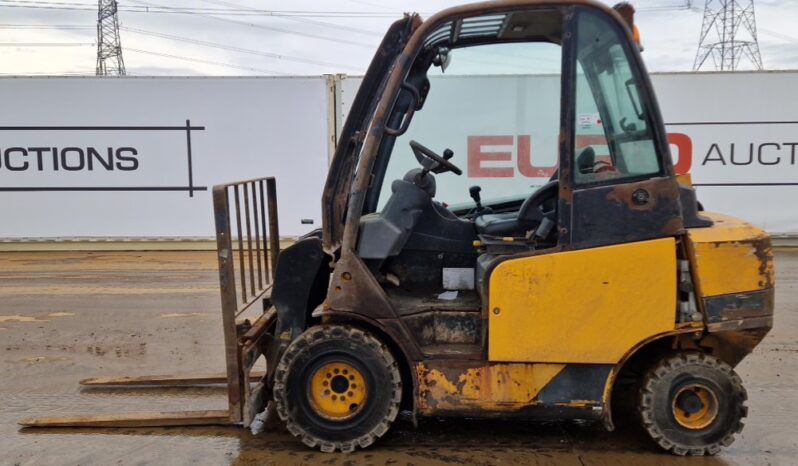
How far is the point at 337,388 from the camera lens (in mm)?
3666

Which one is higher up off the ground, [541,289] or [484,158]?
[484,158]

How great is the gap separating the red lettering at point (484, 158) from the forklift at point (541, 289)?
6349mm

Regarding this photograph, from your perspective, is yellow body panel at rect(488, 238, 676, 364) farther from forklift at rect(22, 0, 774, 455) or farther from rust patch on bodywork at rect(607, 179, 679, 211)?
rust patch on bodywork at rect(607, 179, 679, 211)

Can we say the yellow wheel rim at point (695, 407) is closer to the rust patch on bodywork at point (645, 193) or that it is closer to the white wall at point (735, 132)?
the rust patch on bodywork at point (645, 193)

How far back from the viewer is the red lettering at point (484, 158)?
33.9ft

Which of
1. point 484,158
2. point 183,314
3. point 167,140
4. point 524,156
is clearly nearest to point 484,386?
point 183,314

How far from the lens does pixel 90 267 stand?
9969 millimetres

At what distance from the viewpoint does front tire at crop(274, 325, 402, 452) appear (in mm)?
3602

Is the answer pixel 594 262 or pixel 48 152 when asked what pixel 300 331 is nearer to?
pixel 594 262

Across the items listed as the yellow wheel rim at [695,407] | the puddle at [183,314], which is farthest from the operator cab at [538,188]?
the puddle at [183,314]

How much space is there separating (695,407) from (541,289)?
1.09 metres

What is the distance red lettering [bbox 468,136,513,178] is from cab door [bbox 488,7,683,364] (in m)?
6.86

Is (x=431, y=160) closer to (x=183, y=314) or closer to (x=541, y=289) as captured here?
(x=541, y=289)

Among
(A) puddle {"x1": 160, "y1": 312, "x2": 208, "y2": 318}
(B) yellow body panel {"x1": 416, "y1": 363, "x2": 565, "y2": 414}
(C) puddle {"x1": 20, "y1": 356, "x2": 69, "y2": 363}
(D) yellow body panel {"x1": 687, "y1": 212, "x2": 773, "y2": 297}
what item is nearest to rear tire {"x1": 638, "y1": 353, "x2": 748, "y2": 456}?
(D) yellow body panel {"x1": 687, "y1": 212, "x2": 773, "y2": 297}
